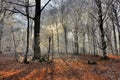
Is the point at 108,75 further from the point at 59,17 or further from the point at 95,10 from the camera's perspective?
the point at 59,17

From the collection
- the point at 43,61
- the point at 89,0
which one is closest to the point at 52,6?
the point at 89,0

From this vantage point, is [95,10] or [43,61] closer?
[43,61]

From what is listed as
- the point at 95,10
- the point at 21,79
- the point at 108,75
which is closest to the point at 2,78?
the point at 21,79

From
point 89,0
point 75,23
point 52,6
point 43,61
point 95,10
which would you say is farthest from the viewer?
point 52,6

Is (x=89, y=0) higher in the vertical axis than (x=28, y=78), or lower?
higher

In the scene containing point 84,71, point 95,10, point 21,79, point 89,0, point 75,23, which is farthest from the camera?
point 75,23

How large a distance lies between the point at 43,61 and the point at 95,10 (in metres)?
10.1

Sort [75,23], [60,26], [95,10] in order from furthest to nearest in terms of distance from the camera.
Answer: [60,26]
[75,23]
[95,10]

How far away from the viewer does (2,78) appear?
13.7 metres

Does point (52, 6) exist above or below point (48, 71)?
above

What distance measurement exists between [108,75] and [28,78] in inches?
218

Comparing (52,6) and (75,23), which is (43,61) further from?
(52,6)

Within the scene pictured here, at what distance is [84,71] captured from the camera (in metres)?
14.8

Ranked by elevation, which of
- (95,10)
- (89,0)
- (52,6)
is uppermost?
(52,6)
